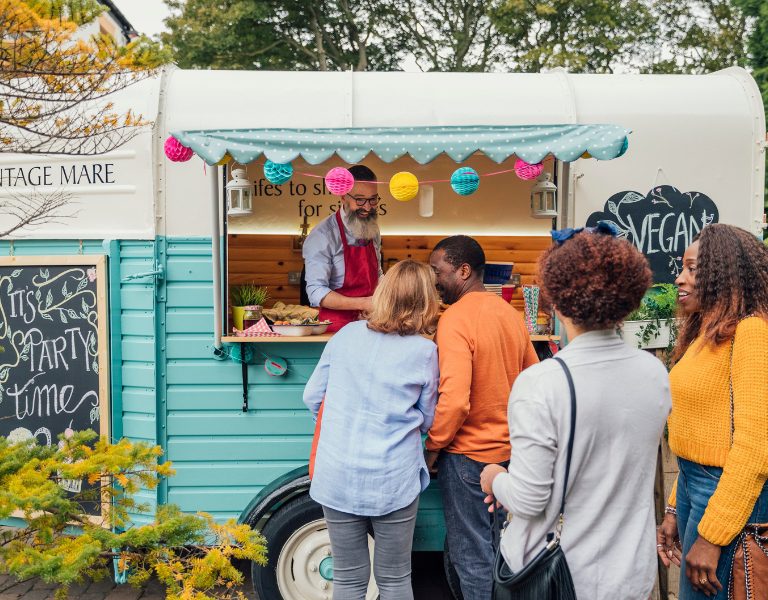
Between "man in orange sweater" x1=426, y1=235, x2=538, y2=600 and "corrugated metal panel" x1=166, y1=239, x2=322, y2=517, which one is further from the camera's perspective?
"corrugated metal panel" x1=166, y1=239, x2=322, y2=517

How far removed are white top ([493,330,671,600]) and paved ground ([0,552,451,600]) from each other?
2.72m

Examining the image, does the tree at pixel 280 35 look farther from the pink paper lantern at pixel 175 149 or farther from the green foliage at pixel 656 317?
the green foliage at pixel 656 317

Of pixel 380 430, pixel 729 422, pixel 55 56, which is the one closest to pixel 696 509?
pixel 729 422

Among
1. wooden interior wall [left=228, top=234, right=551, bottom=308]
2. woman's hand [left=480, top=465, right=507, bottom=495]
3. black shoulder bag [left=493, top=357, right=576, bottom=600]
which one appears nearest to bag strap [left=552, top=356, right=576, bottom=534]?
black shoulder bag [left=493, top=357, right=576, bottom=600]

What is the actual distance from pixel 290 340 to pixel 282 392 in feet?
1.12

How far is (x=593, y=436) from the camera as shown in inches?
77.9

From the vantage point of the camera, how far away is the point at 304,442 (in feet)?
13.9

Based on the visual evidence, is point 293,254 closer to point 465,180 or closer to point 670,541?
point 465,180

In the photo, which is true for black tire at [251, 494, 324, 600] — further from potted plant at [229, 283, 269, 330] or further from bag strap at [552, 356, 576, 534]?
bag strap at [552, 356, 576, 534]

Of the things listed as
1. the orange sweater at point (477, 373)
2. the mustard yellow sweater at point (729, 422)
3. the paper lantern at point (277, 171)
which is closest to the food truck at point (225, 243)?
the paper lantern at point (277, 171)

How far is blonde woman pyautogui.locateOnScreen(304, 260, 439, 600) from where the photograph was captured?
3004mm

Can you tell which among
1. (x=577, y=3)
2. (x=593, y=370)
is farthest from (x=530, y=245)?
(x=577, y=3)

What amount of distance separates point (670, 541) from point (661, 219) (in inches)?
85.7

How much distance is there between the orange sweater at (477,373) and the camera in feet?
10.3
